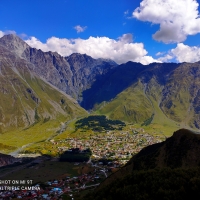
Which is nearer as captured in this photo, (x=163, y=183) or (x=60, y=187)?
(x=163, y=183)

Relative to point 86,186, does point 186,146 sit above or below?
above

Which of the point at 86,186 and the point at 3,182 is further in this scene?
the point at 3,182

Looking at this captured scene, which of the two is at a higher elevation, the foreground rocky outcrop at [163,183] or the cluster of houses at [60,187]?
the foreground rocky outcrop at [163,183]

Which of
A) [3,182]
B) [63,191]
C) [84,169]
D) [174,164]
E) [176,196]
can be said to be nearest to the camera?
[176,196]

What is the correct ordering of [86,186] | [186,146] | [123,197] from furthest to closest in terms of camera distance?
[86,186] < [186,146] < [123,197]

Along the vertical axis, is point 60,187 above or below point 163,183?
below

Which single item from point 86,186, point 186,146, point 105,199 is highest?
point 186,146

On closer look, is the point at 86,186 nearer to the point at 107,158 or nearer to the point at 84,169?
the point at 84,169

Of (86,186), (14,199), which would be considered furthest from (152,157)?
(14,199)

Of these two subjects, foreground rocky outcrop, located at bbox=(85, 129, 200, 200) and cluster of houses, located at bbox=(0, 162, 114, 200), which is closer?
foreground rocky outcrop, located at bbox=(85, 129, 200, 200)

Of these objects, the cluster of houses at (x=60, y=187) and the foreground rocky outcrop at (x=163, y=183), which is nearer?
the foreground rocky outcrop at (x=163, y=183)

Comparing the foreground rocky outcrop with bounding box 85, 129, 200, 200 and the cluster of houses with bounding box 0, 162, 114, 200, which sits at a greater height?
the foreground rocky outcrop with bounding box 85, 129, 200, 200
